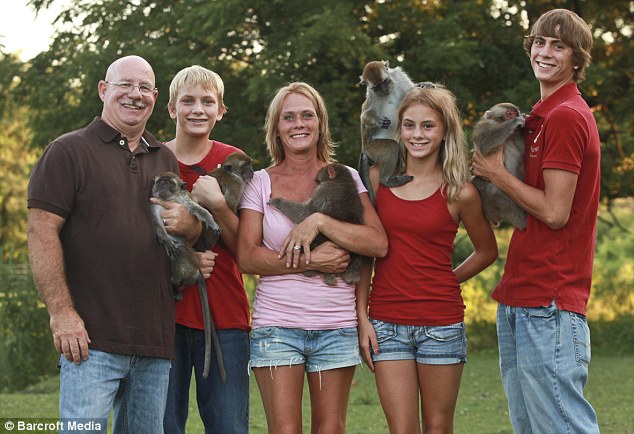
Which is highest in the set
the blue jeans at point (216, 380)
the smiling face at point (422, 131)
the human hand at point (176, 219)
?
the smiling face at point (422, 131)

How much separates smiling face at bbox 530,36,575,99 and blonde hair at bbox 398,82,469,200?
0.57 metres

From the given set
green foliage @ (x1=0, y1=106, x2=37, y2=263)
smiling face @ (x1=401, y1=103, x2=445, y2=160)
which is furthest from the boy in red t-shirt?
green foliage @ (x1=0, y1=106, x2=37, y2=263)

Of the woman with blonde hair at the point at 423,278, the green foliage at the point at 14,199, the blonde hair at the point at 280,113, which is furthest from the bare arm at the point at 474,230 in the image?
the green foliage at the point at 14,199

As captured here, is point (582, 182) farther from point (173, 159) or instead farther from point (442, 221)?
A: point (173, 159)

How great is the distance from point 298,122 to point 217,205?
69 cm

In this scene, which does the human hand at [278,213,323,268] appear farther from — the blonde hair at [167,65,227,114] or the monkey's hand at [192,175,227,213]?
the blonde hair at [167,65,227,114]

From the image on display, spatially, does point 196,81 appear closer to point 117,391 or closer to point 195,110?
point 195,110

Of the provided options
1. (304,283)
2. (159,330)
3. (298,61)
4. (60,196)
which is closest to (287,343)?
(304,283)

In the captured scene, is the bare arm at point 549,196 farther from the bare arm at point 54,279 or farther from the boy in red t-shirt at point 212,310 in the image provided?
the bare arm at point 54,279

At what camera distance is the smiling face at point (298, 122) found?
5.29 metres

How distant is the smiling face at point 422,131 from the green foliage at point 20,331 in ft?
35.4

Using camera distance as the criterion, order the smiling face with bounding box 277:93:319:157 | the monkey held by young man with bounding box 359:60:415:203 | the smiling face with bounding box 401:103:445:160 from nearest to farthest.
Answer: the smiling face with bounding box 401:103:445:160 → the smiling face with bounding box 277:93:319:157 → the monkey held by young man with bounding box 359:60:415:203

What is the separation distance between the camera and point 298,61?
14305mm

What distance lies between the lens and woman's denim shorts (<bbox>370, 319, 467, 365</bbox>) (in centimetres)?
491
